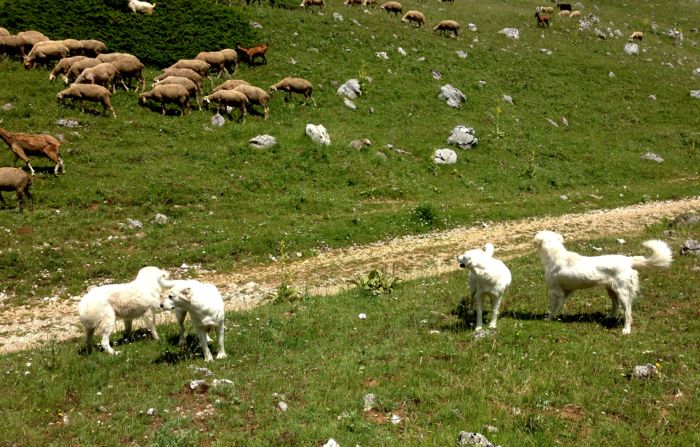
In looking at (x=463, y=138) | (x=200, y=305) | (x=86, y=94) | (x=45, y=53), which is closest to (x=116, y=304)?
(x=200, y=305)

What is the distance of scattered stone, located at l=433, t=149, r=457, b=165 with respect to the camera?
32406mm

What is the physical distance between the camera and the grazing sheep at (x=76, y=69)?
1218 inches

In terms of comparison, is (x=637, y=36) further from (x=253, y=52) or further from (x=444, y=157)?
(x=253, y=52)

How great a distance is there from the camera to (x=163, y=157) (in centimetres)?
2736

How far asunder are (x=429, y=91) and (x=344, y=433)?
3461 centimetres

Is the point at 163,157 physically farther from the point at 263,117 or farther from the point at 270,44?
the point at 270,44

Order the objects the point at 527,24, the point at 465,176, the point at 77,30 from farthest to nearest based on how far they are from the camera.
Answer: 1. the point at 527,24
2. the point at 77,30
3. the point at 465,176

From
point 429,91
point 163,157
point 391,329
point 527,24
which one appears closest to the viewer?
point 391,329

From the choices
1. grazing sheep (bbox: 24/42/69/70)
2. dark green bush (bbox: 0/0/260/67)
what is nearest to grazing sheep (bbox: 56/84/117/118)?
grazing sheep (bbox: 24/42/69/70)

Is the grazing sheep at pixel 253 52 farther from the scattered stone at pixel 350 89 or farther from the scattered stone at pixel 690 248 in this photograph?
the scattered stone at pixel 690 248

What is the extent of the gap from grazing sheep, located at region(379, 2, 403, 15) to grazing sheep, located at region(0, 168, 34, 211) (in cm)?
4235

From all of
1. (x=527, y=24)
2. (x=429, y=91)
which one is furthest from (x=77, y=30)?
(x=527, y=24)

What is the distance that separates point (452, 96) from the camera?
39469 mm

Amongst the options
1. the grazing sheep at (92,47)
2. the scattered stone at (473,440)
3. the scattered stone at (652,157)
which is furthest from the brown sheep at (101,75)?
the scattered stone at (652,157)
